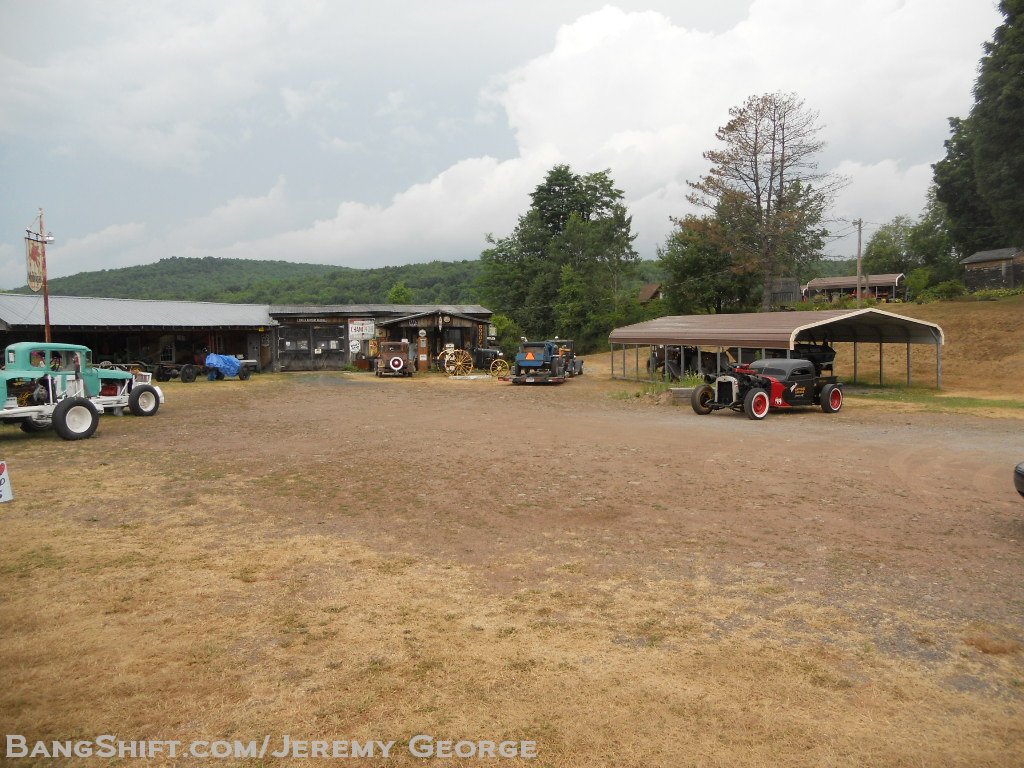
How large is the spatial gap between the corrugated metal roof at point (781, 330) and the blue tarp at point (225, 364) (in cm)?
1732

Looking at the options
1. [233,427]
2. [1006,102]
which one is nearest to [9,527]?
[233,427]

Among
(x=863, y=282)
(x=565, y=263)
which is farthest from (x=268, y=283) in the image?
(x=863, y=282)

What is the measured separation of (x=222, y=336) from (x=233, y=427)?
2446 centimetres

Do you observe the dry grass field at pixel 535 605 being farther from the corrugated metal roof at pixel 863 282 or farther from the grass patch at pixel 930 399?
the corrugated metal roof at pixel 863 282

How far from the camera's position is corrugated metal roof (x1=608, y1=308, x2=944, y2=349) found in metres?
20.5

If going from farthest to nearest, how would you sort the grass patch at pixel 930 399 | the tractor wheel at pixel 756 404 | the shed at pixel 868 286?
the shed at pixel 868 286, the grass patch at pixel 930 399, the tractor wheel at pixel 756 404

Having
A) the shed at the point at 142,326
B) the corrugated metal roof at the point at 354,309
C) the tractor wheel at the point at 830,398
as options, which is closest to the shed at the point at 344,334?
the corrugated metal roof at the point at 354,309

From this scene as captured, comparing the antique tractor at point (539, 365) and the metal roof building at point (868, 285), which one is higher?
the metal roof building at point (868, 285)

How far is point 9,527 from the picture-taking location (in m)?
6.91

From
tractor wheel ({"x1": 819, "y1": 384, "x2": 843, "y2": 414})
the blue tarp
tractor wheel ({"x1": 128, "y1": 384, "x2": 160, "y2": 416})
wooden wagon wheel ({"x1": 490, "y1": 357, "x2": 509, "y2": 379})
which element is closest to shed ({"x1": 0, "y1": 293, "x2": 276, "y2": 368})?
the blue tarp

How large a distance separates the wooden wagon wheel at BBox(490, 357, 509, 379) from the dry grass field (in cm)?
2229

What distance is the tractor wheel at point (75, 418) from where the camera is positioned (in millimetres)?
12859

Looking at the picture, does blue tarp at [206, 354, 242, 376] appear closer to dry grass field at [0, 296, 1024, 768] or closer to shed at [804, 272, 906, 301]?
dry grass field at [0, 296, 1024, 768]

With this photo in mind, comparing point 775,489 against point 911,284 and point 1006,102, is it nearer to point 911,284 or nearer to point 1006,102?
point 1006,102
